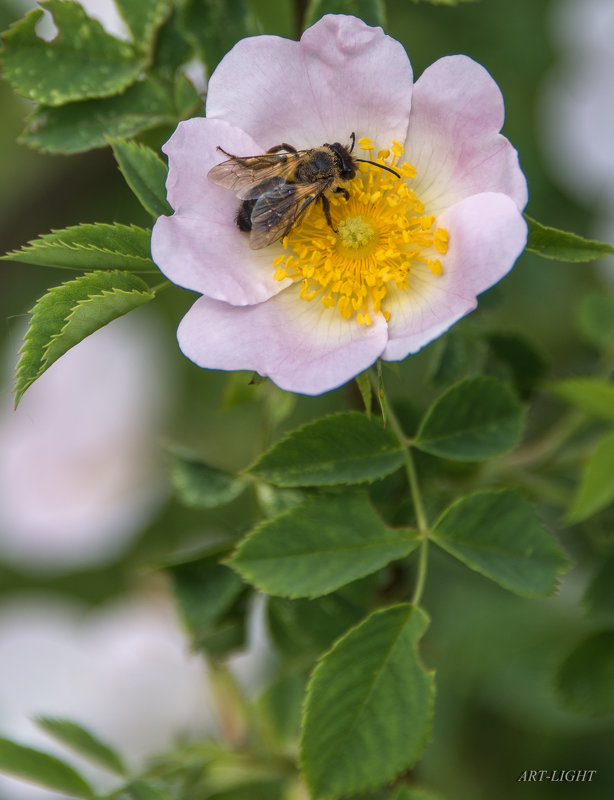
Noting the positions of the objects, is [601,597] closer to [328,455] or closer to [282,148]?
[328,455]

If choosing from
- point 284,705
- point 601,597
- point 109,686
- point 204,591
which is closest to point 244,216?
point 204,591

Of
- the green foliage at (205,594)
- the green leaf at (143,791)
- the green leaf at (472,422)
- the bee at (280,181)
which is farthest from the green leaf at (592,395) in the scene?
the green leaf at (143,791)

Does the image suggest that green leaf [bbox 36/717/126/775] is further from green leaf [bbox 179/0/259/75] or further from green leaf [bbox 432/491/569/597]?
green leaf [bbox 179/0/259/75]

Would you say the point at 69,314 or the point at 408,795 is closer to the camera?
the point at 69,314

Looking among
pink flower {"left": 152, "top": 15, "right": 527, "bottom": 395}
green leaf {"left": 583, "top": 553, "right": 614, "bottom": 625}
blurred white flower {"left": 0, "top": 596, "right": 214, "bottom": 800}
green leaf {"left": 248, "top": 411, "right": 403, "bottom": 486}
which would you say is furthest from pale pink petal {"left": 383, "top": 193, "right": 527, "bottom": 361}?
blurred white flower {"left": 0, "top": 596, "right": 214, "bottom": 800}

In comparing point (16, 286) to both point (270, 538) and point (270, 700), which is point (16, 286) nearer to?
point (270, 700)

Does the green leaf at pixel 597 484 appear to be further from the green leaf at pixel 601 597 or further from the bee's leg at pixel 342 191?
the bee's leg at pixel 342 191
